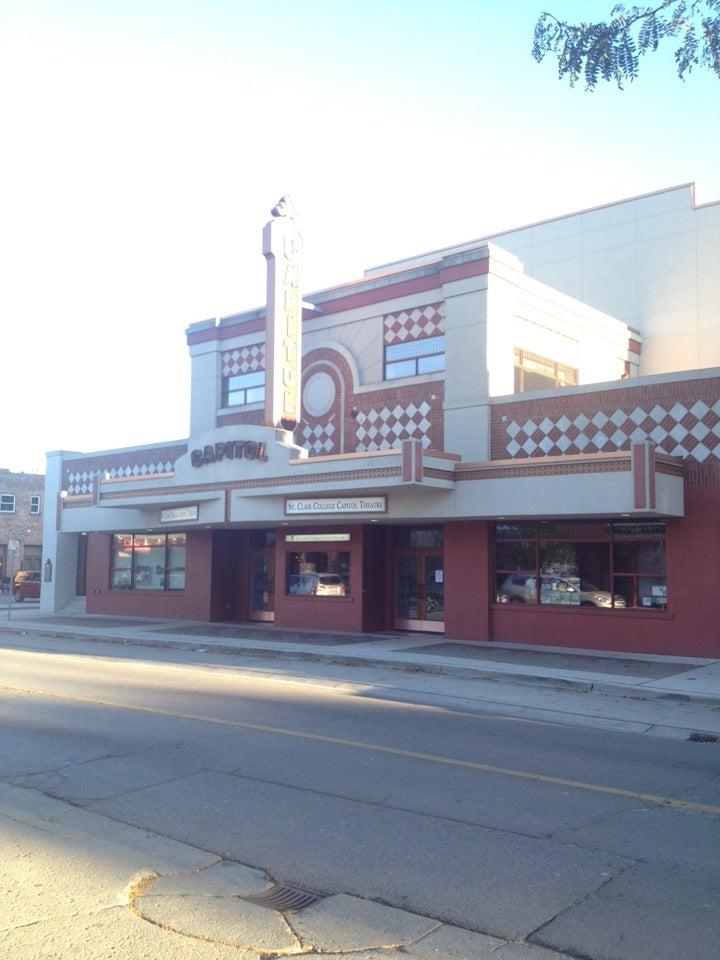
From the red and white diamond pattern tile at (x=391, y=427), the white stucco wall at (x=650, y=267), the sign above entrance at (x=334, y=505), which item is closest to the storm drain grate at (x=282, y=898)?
the sign above entrance at (x=334, y=505)

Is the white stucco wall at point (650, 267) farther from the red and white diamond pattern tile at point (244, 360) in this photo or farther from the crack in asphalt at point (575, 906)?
the crack in asphalt at point (575, 906)

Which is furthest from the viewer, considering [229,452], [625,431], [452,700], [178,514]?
[178,514]

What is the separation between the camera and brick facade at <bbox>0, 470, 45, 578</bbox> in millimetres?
55219

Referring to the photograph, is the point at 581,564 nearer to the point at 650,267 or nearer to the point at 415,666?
the point at 415,666

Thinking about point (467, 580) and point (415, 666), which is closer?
point (415, 666)

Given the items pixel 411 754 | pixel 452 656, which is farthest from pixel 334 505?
pixel 411 754

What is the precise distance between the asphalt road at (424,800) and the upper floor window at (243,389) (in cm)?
1548

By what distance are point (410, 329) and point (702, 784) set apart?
17103 mm

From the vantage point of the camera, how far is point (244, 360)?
28172 millimetres

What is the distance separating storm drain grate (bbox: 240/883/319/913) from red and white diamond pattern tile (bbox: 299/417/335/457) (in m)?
20.2

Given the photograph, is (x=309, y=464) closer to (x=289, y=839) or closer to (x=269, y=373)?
(x=269, y=373)

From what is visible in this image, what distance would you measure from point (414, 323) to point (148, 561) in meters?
12.9

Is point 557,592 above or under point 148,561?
under

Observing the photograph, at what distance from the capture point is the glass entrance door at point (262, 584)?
27969 millimetres
